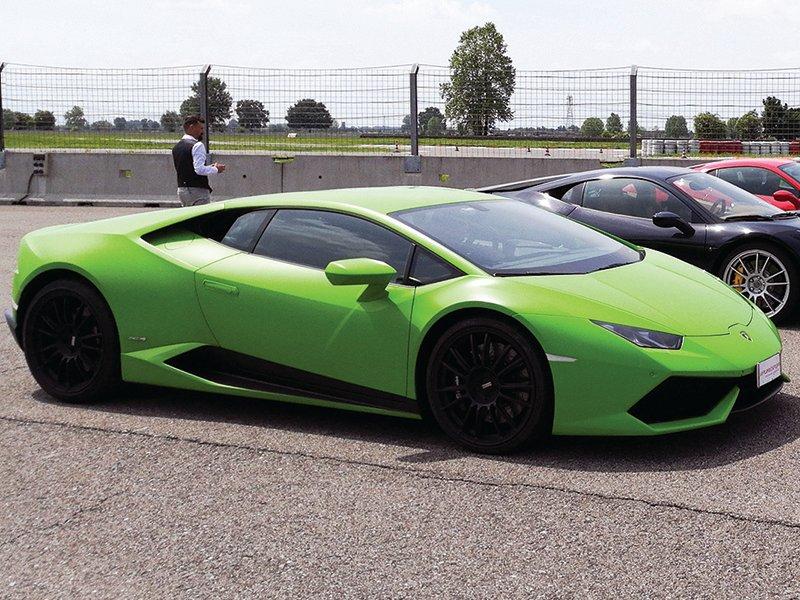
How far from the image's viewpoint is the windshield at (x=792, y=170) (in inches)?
470

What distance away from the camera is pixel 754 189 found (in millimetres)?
12031

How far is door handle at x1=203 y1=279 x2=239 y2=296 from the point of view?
5500 millimetres

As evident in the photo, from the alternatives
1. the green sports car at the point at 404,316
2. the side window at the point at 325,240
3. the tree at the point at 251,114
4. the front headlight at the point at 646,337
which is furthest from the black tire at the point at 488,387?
the tree at the point at 251,114

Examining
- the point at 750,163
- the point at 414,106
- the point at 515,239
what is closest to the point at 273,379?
the point at 515,239

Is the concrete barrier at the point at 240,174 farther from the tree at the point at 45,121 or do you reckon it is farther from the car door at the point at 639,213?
the car door at the point at 639,213

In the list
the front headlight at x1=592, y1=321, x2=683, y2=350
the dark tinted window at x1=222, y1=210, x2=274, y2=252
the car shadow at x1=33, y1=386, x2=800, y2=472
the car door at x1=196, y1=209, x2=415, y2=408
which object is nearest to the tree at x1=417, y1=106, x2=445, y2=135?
the car shadow at x1=33, y1=386, x2=800, y2=472

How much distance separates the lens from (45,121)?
19656mm

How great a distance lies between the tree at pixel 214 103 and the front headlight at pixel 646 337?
15045 millimetres

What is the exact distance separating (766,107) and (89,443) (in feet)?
46.0

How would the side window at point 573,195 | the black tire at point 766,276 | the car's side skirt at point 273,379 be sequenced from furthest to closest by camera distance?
the side window at point 573,195 < the black tire at point 766,276 < the car's side skirt at point 273,379

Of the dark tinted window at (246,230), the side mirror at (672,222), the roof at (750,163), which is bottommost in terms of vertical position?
the side mirror at (672,222)

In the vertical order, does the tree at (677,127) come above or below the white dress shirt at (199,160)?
above

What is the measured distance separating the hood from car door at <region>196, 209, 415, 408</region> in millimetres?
650

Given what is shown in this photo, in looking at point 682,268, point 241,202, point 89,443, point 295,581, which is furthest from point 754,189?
point 295,581
